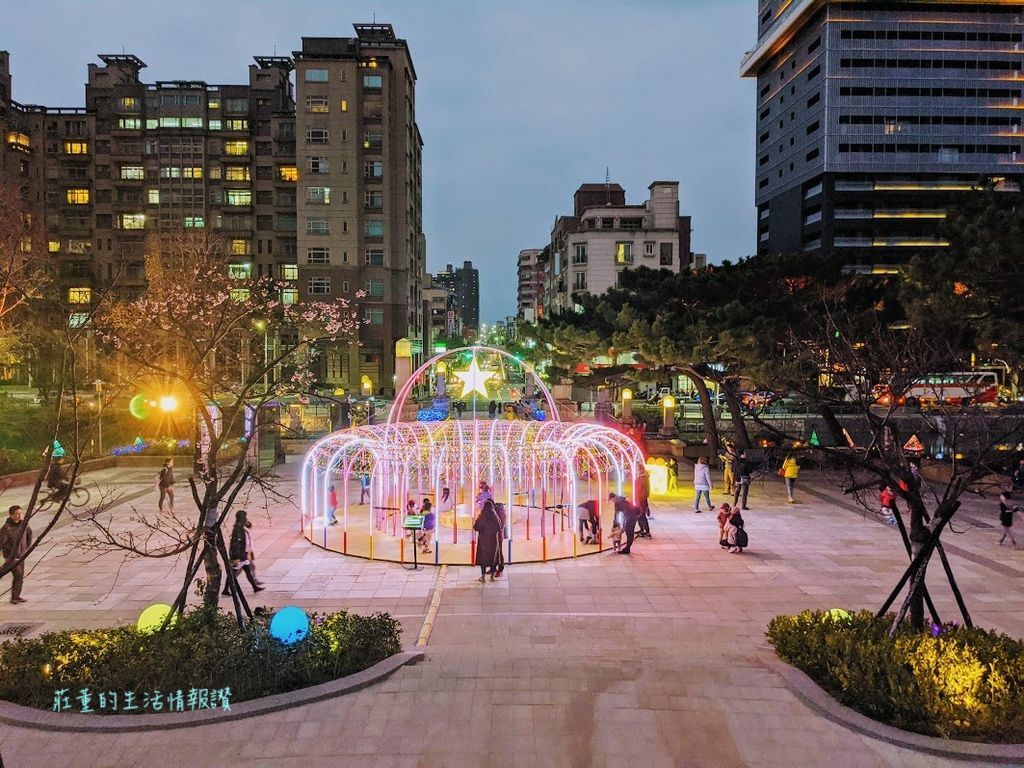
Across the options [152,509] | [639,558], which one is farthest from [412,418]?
[639,558]

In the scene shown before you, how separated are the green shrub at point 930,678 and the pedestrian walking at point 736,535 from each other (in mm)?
6349

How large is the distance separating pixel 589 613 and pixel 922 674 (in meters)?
4.82

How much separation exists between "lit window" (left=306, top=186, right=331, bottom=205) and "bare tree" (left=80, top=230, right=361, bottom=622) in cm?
1565

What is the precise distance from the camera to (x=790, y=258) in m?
24.9

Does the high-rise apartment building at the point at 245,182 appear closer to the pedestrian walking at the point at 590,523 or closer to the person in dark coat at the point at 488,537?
the pedestrian walking at the point at 590,523

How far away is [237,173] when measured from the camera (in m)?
67.1

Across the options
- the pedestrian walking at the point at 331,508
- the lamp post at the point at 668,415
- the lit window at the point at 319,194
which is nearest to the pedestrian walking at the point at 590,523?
the pedestrian walking at the point at 331,508

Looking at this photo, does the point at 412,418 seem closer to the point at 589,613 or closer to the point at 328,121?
the point at 589,613

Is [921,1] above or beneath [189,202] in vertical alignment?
above

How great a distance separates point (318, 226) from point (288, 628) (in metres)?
58.1

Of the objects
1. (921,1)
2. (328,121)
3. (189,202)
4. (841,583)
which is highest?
(921,1)

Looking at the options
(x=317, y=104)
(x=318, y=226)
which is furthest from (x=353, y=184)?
(x=317, y=104)

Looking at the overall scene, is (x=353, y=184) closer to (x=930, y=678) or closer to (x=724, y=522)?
(x=724, y=522)

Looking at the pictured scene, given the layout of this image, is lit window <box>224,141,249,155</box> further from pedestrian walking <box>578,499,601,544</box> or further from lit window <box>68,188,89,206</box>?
pedestrian walking <box>578,499,601,544</box>
